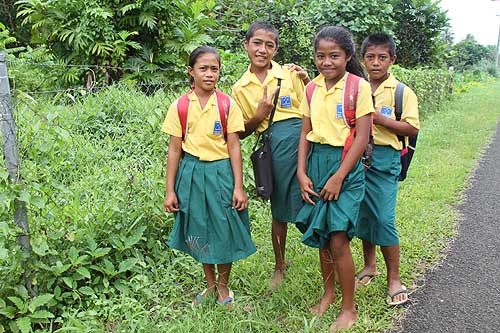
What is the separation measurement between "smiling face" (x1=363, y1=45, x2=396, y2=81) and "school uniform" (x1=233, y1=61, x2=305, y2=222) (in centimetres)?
45

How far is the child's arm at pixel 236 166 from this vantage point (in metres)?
2.69

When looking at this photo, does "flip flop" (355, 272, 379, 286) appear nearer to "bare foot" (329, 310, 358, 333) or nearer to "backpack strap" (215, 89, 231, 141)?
"bare foot" (329, 310, 358, 333)

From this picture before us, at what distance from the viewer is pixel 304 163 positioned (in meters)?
2.69

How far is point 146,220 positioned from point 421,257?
212 centimetres

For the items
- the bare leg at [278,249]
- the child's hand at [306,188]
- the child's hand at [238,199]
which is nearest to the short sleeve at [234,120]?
the child's hand at [238,199]

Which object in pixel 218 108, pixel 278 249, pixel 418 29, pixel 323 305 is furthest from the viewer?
pixel 418 29

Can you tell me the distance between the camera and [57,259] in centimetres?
278

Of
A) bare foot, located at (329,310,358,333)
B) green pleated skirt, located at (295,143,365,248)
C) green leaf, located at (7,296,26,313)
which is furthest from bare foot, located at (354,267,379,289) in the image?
green leaf, located at (7,296,26,313)

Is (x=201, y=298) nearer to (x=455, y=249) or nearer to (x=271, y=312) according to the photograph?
(x=271, y=312)

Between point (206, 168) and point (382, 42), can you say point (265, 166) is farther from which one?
point (382, 42)

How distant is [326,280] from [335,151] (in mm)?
820

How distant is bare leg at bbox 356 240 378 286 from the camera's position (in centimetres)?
320

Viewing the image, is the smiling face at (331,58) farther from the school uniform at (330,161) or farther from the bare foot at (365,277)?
the bare foot at (365,277)

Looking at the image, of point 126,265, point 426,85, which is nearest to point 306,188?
point 126,265
